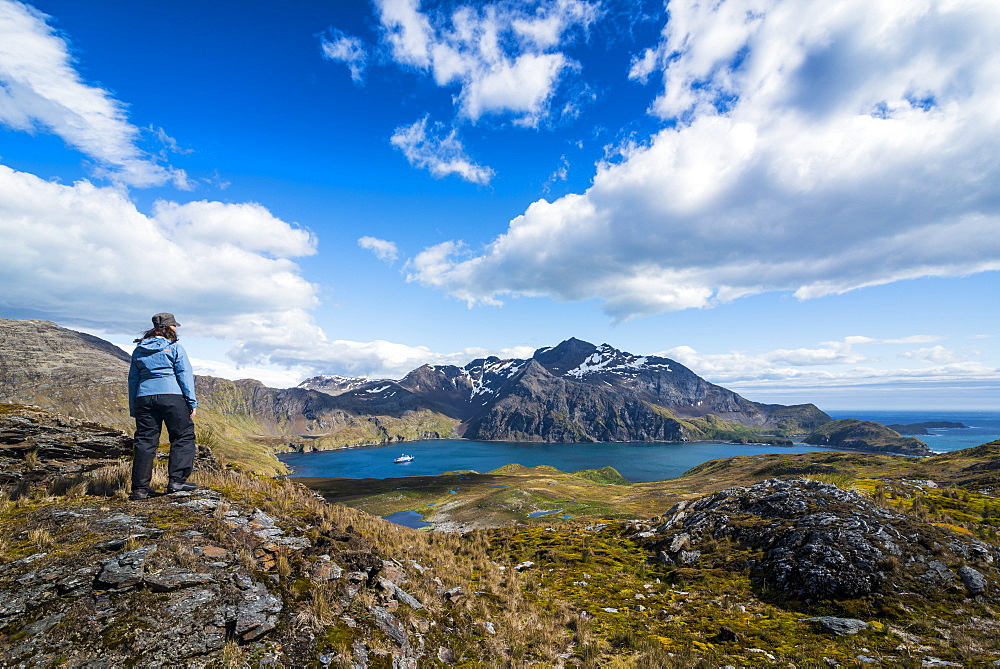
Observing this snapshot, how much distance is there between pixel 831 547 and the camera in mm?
13195

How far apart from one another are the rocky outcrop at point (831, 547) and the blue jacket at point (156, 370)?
62.1 feet

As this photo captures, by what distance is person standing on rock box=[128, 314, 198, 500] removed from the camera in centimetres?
973

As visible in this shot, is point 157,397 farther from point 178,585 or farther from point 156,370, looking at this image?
point 178,585

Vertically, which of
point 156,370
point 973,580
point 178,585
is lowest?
point 973,580

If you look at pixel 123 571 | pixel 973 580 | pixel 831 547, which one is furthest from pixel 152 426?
pixel 973 580

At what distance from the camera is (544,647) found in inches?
370

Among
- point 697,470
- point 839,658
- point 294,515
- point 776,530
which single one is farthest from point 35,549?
point 697,470

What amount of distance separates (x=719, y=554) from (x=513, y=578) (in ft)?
27.9

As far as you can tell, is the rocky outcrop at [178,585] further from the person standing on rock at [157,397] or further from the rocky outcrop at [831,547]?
the rocky outcrop at [831,547]

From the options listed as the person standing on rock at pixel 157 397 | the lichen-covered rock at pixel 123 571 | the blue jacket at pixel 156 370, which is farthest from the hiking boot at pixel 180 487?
the lichen-covered rock at pixel 123 571

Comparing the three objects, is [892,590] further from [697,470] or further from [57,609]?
[697,470]

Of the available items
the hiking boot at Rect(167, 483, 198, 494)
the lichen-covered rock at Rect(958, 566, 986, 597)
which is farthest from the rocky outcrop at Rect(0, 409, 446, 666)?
the lichen-covered rock at Rect(958, 566, 986, 597)

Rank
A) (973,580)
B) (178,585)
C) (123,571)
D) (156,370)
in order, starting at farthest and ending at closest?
1. (973,580)
2. (156,370)
3. (178,585)
4. (123,571)

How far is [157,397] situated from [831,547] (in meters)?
20.5
